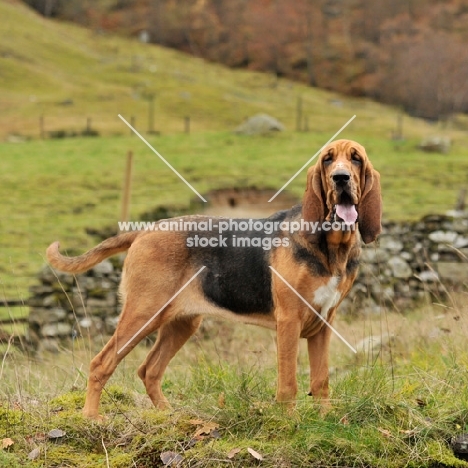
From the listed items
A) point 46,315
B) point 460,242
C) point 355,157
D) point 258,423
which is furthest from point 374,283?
point 355,157

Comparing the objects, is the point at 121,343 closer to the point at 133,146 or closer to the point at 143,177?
the point at 143,177

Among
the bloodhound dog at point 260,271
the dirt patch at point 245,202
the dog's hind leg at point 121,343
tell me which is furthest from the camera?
the dirt patch at point 245,202

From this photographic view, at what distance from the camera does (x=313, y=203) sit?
5781 millimetres

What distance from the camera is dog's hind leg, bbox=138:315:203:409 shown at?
6.62 metres

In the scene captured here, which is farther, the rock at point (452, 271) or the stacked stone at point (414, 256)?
the stacked stone at point (414, 256)

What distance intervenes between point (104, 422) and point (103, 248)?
1.42 m

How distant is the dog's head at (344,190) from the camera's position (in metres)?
5.50

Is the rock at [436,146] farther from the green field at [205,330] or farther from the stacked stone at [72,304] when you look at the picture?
the stacked stone at [72,304]

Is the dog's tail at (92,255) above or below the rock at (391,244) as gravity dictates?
above

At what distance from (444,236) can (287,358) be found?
9950 millimetres

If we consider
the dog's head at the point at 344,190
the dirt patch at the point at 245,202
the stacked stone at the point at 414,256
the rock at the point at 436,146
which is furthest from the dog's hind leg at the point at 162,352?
the rock at the point at 436,146

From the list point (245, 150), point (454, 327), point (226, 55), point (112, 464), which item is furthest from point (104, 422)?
point (226, 55)

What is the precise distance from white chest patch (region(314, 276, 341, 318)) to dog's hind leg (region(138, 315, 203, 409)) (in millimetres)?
1288

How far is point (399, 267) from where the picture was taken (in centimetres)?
1484
